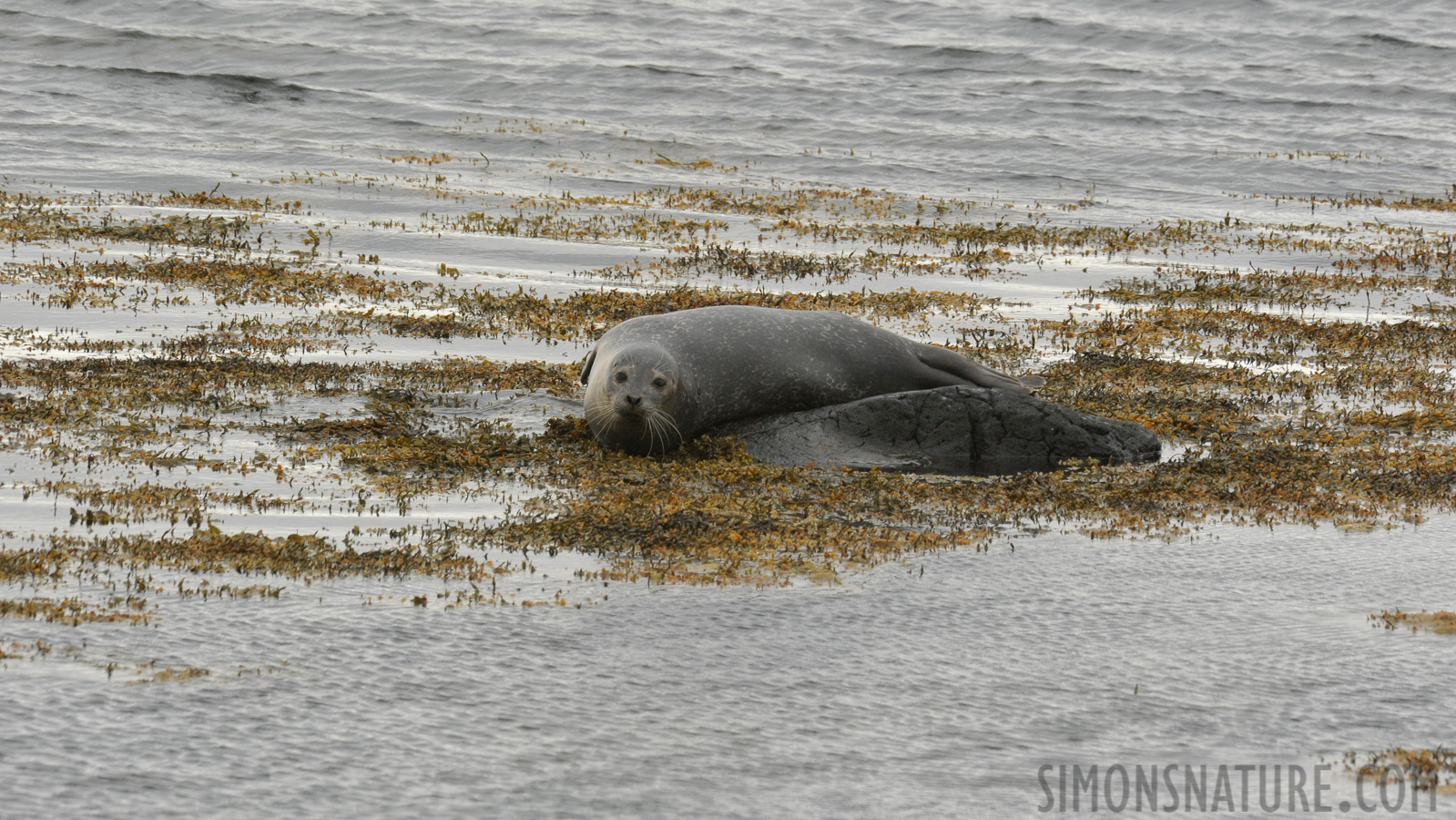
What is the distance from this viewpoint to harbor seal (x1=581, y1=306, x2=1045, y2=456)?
8234 millimetres

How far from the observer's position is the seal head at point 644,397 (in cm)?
812

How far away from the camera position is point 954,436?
808 cm

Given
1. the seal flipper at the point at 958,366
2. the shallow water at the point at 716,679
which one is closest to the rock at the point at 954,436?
the seal flipper at the point at 958,366

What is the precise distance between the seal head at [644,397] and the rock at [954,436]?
52 centimetres

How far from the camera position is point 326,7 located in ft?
130

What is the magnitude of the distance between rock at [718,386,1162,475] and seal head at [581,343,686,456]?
0.52 meters

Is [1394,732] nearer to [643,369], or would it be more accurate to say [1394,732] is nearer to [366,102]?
[643,369]

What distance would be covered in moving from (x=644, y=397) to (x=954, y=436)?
1791 millimetres

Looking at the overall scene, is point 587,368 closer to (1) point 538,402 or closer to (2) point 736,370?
(1) point 538,402

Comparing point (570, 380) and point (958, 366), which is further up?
point (958, 366)

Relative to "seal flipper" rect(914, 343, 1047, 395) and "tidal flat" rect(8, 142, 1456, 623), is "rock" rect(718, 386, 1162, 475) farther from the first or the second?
"seal flipper" rect(914, 343, 1047, 395)

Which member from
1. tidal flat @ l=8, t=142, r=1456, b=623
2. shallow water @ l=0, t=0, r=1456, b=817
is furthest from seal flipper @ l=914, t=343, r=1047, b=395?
shallow water @ l=0, t=0, r=1456, b=817

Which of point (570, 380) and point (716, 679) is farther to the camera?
point (570, 380)

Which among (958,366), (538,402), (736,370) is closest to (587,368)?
(538,402)
